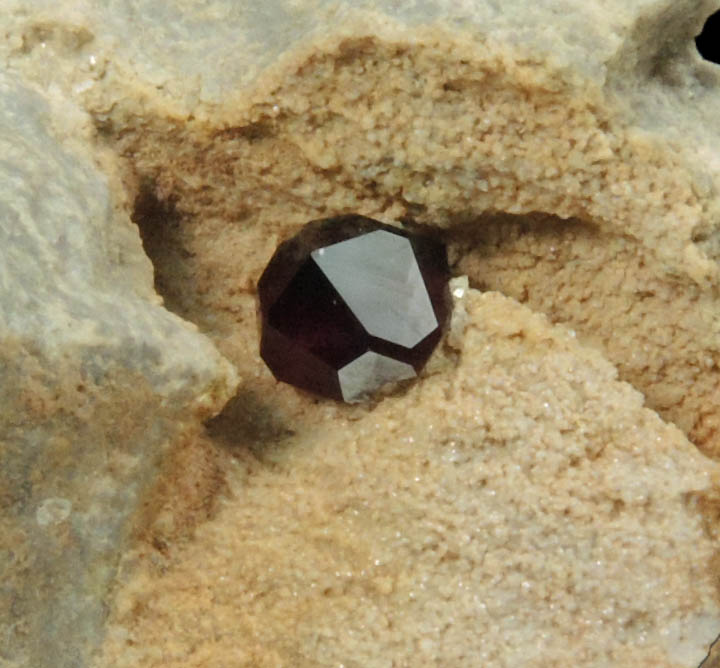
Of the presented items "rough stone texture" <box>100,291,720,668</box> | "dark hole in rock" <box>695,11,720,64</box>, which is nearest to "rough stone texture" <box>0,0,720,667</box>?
"rough stone texture" <box>100,291,720,668</box>

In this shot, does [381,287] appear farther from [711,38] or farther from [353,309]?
[711,38]

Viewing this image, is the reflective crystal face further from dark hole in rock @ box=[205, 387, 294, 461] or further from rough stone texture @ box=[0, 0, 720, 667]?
dark hole in rock @ box=[205, 387, 294, 461]

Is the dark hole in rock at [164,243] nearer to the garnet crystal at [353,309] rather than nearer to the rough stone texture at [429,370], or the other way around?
the rough stone texture at [429,370]

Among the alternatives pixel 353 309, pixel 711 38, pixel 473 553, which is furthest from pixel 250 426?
pixel 711 38

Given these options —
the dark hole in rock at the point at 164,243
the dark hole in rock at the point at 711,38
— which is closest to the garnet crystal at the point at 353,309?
the dark hole in rock at the point at 164,243

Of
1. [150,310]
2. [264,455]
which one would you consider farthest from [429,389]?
[150,310]
